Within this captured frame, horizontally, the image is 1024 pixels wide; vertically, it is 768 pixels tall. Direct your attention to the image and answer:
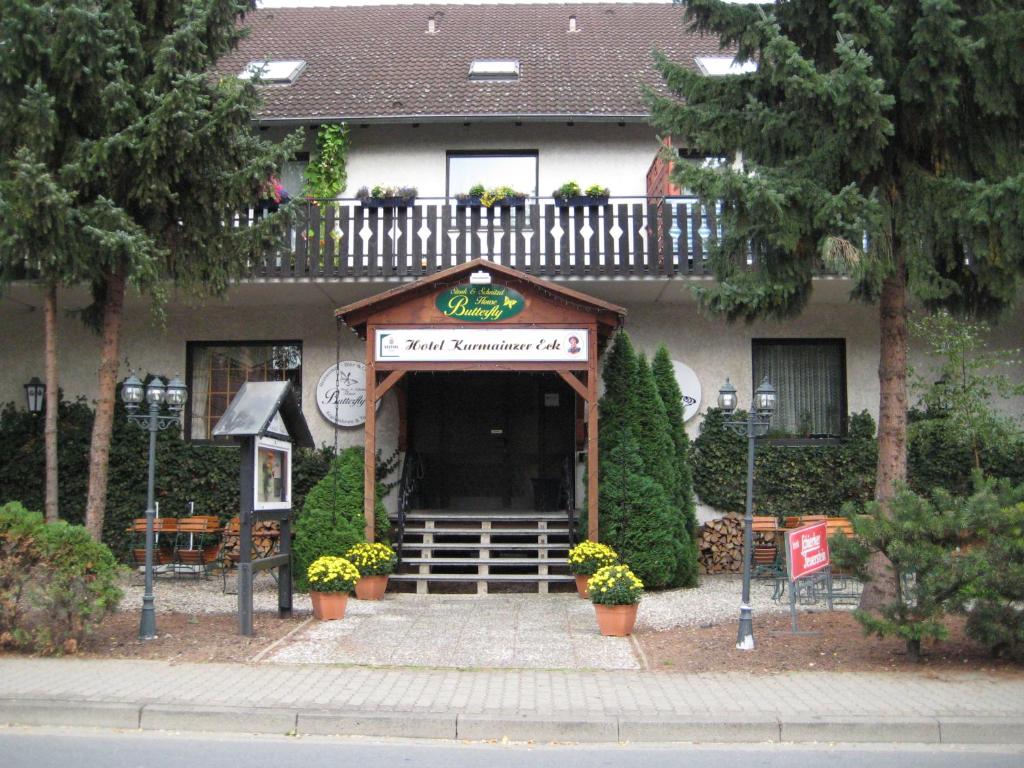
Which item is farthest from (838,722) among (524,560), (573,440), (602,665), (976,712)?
(573,440)

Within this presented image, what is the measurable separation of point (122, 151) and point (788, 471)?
10.5m

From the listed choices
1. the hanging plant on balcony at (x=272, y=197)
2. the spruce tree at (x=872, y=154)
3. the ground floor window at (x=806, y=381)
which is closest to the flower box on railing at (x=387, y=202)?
the hanging plant on balcony at (x=272, y=197)

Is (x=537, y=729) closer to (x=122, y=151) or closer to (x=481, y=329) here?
(x=481, y=329)

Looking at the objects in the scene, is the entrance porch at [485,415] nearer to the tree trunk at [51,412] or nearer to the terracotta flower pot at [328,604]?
the terracotta flower pot at [328,604]

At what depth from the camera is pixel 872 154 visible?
9.59 m

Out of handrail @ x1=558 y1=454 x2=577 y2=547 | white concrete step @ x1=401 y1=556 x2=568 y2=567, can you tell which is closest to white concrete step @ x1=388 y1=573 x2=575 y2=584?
white concrete step @ x1=401 y1=556 x2=568 y2=567

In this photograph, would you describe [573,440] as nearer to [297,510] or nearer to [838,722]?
[297,510]

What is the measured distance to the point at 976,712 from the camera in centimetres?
719

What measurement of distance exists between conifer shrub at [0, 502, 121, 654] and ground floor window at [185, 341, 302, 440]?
6990 mm

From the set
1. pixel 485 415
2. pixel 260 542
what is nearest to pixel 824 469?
pixel 485 415

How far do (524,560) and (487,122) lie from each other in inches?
302

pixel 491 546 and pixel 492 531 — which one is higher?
pixel 492 531

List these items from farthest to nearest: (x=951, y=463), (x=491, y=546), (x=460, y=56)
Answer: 1. (x=460, y=56)
2. (x=951, y=463)
3. (x=491, y=546)

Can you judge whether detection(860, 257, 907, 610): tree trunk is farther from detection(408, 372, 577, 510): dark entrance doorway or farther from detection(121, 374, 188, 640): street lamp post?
detection(121, 374, 188, 640): street lamp post
